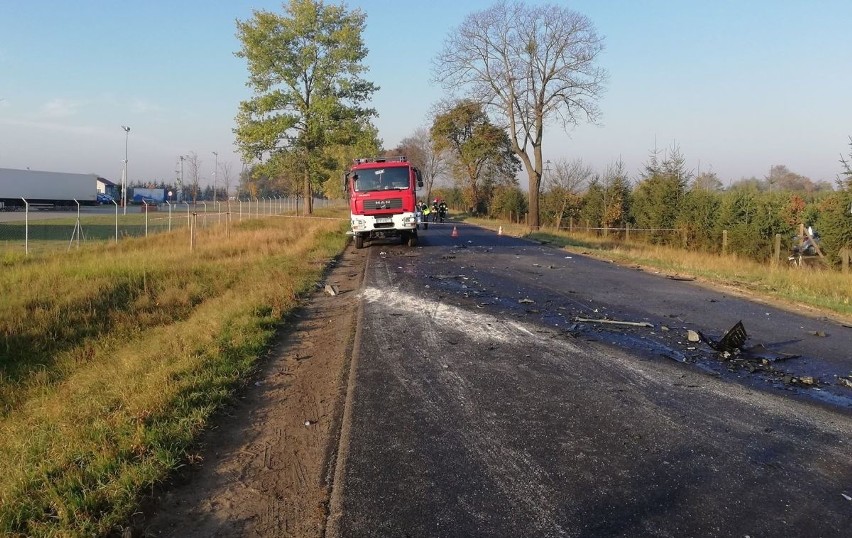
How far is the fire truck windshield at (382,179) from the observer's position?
19703 mm

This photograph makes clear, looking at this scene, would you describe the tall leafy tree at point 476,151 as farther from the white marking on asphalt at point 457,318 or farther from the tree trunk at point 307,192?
the white marking on asphalt at point 457,318

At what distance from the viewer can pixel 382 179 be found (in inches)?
778

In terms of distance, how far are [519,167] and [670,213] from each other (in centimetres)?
3484

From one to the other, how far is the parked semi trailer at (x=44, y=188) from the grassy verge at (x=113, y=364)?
4869cm

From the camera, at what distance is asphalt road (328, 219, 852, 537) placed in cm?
323

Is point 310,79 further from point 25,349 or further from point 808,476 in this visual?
point 808,476

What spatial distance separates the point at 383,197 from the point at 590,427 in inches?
617

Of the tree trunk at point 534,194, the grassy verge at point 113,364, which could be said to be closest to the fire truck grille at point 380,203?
the grassy verge at point 113,364

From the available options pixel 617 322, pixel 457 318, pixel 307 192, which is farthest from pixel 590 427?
pixel 307 192

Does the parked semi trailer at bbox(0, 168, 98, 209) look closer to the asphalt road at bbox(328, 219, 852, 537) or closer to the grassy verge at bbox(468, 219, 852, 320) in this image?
the grassy verge at bbox(468, 219, 852, 320)

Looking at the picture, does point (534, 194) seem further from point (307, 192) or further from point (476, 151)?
point (476, 151)

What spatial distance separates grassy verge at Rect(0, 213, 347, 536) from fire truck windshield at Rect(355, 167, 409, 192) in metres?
4.19

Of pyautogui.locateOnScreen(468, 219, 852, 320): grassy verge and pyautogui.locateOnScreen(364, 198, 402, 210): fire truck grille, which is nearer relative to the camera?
pyautogui.locateOnScreen(468, 219, 852, 320): grassy verge

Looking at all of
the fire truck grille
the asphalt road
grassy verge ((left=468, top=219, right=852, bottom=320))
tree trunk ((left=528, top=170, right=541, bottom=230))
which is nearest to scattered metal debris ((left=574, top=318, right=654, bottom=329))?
the asphalt road
